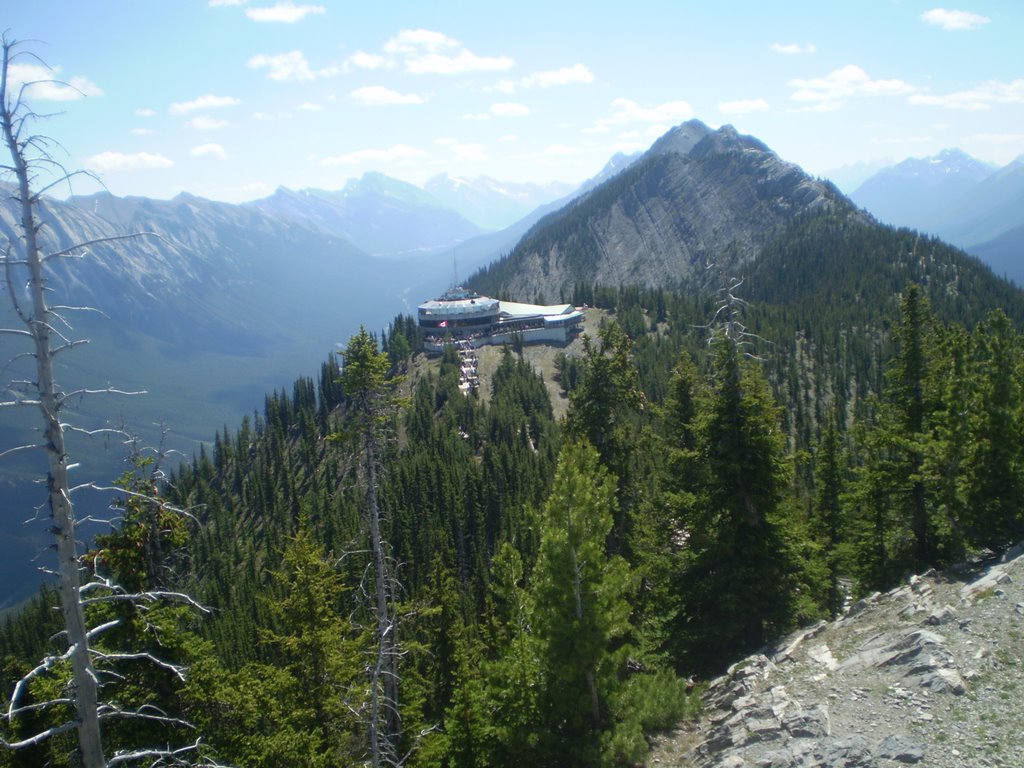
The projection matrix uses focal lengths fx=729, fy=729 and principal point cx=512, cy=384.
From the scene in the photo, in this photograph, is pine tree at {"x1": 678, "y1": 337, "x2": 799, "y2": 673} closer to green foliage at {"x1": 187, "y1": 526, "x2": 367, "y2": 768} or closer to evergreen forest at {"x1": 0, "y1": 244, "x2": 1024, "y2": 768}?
Result: evergreen forest at {"x1": 0, "y1": 244, "x2": 1024, "y2": 768}

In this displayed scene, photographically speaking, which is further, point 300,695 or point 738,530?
point 738,530

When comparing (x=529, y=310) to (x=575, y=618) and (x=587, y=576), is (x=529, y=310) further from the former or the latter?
(x=575, y=618)

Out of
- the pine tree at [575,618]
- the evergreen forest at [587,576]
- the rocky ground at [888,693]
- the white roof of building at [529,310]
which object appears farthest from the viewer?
the white roof of building at [529,310]

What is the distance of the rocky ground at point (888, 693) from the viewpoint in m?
12.4

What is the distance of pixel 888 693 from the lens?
552 inches

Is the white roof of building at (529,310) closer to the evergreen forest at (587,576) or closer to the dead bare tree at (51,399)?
the evergreen forest at (587,576)

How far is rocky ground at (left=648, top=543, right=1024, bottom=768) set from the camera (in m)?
12.4

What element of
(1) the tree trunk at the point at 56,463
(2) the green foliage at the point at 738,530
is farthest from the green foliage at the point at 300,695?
(2) the green foliage at the point at 738,530

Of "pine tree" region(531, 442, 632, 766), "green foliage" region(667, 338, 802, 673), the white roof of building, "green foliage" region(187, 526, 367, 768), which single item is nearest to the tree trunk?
A: "green foliage" region(187, 526, 367, 768)

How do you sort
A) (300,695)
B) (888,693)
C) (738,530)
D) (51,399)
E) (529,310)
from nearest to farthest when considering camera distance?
(51,399), (888,693), (300,695), (738,530), (529,310)

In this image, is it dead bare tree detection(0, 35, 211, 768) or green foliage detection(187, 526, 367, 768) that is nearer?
dead bare tree detection(0, 35, 211, 768)

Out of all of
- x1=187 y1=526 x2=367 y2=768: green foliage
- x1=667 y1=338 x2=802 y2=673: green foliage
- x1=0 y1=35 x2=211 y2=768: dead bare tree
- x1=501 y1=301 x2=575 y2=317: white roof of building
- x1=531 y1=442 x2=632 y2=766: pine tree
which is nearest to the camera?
x1=0 y1=35 x2=211 y2=768: dead bare tree

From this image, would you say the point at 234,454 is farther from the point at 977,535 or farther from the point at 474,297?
the point at 977,535

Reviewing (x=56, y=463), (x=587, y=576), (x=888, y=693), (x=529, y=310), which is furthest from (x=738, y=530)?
(x=529, y=310)
